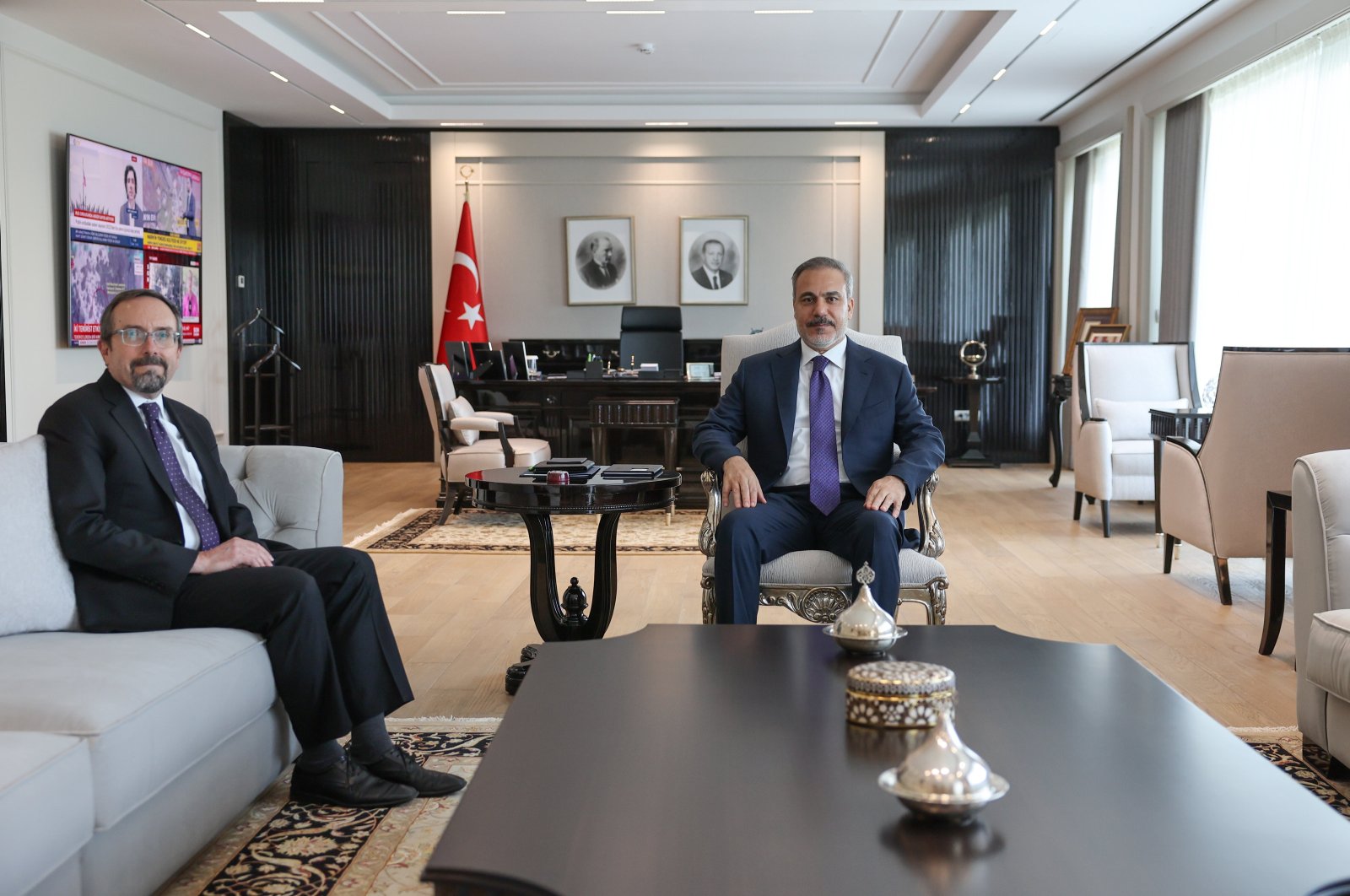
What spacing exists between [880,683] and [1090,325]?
7222 millimetres

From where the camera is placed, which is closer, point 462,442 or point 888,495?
point 888,495

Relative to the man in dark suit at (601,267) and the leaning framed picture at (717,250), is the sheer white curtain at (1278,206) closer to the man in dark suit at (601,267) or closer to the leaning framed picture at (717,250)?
the leaning framed picture at (717,250)

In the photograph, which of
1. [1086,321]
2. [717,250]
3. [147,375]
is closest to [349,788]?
[147,375]

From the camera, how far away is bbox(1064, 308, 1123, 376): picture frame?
334 inches

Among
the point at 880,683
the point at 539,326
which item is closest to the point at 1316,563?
the point at 880,683

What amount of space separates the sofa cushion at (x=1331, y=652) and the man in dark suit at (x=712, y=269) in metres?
7.69

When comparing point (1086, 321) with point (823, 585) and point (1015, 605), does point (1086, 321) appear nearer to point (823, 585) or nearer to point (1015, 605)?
point (1015, 605)

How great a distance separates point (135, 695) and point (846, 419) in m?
2.06

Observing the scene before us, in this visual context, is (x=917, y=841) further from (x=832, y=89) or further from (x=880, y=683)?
(x=832, y=89)

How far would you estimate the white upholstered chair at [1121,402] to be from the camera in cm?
628

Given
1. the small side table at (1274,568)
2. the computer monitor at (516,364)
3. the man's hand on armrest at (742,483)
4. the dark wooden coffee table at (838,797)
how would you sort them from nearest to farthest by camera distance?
the dark wooden coffee table at (838,797) < the man's hand on armrest at (742,483) < the small side table at (1274,568) < the computer monitor at (516,364)

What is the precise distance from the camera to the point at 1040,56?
7.49 metres

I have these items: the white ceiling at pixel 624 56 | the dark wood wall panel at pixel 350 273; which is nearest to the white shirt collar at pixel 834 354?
the white ceiling at pixel 624 56

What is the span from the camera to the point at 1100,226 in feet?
30.3
